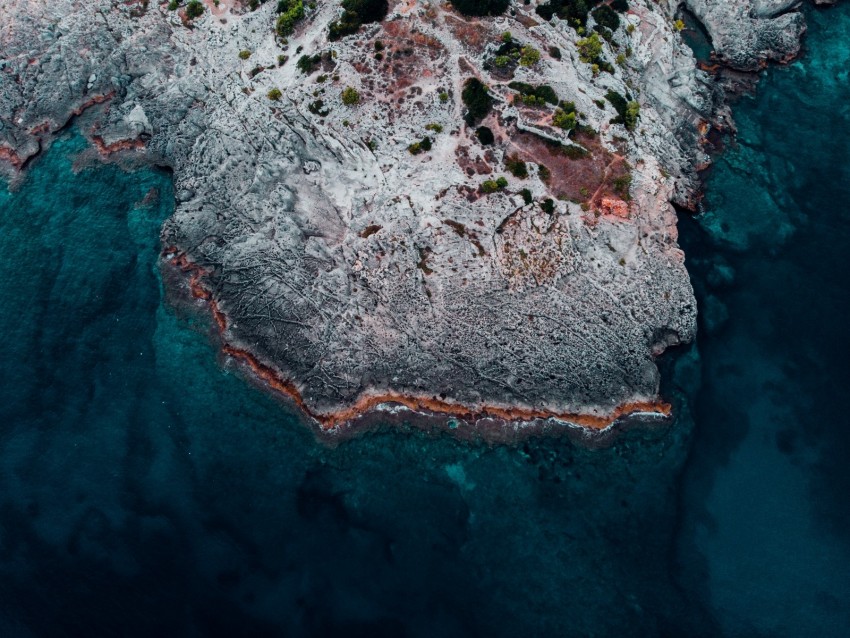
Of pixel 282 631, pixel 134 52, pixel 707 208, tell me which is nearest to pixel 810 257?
pixel 707 208

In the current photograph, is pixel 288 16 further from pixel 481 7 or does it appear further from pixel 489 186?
pixel 489 186

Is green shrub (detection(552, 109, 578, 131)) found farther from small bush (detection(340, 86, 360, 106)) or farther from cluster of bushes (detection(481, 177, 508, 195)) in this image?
small bush (detection(340, 86, 360, 106))

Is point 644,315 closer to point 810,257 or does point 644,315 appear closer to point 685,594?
point 810,257

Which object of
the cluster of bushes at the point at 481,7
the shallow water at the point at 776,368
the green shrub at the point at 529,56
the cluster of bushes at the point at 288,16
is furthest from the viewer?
the cluster of bushes at the point at 288,16

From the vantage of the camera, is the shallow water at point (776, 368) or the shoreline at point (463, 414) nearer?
the shallow water at point (776, 368)

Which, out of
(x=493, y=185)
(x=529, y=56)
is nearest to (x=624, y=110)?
(x=529, y=56)

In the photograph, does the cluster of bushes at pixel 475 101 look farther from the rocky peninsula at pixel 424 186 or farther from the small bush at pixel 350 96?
the small bush at pixel 350 96

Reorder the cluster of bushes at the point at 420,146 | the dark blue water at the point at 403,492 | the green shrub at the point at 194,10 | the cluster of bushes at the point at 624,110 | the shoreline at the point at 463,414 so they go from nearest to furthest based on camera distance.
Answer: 1. the dark blue water at the point at 403,492
2. the shoreline at the point at 463,414
3. the cluster of bushes at the point at 420,146
4. the cluster of bushes at the point at 624,110
5. the green shrub at the point at 194,10

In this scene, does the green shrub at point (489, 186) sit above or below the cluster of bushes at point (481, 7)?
below

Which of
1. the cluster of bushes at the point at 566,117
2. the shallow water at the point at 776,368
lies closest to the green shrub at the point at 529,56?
the cluster of bushes at the point at 566,117
